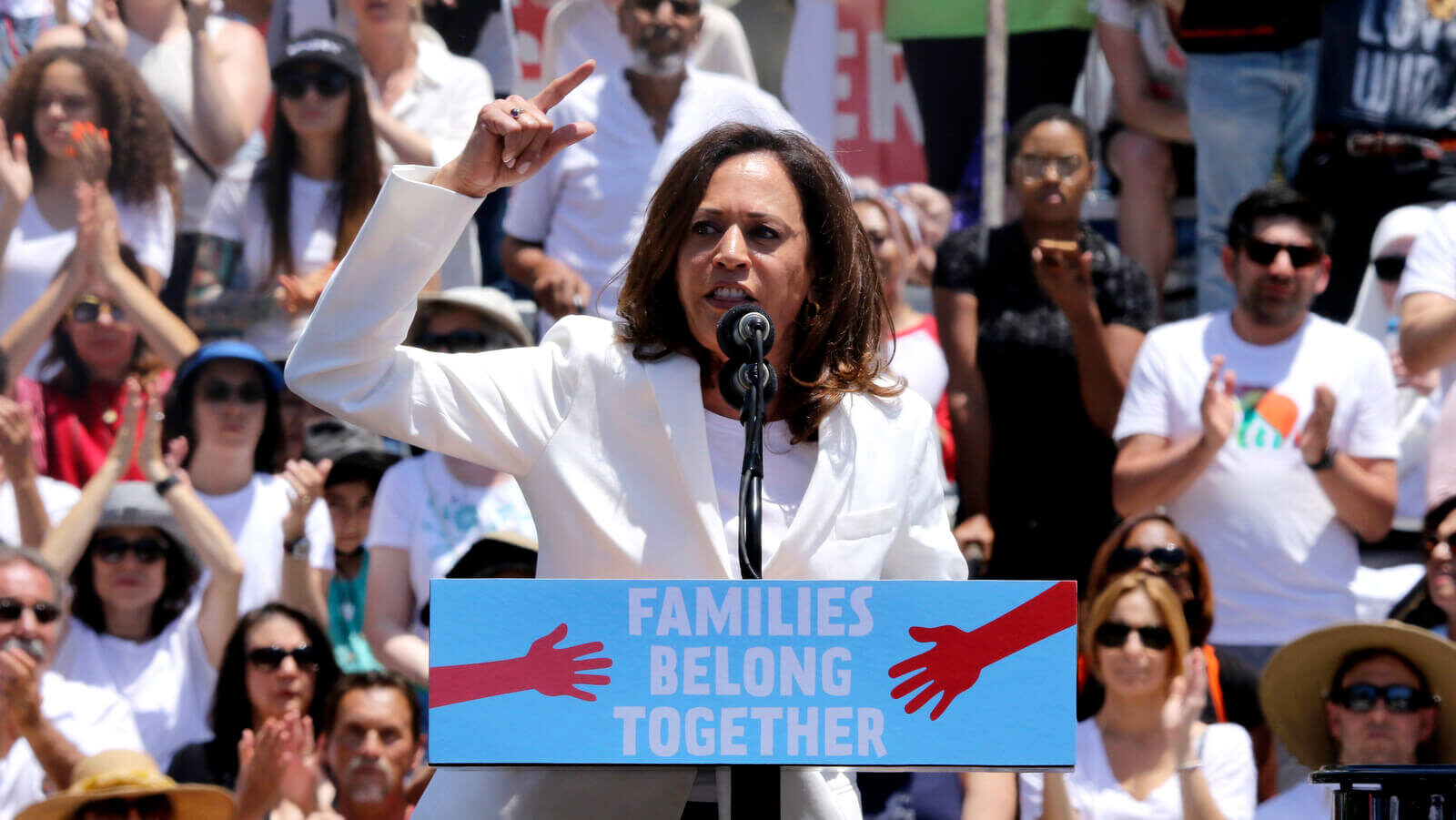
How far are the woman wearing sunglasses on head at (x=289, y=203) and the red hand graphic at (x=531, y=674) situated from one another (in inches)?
163

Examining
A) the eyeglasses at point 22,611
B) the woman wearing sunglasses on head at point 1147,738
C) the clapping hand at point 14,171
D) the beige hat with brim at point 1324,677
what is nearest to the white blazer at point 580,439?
the woman wearing sunglasses on head at point 1147,738

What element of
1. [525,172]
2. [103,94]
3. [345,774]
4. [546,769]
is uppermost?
[103,94]

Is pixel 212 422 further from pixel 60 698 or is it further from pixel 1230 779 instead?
pixel 1230 779

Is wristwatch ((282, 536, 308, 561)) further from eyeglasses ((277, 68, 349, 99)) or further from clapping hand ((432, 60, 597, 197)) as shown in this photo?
clapping hand ((432, 60, 597, 197))

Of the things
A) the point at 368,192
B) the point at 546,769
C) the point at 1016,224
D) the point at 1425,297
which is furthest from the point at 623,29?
the point at 546,769

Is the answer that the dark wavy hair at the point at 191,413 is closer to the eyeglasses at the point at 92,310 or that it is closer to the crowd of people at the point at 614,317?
the crowd of people at the point at 614,317

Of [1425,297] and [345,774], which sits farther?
[1425,297]

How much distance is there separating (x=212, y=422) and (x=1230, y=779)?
3.25 meters

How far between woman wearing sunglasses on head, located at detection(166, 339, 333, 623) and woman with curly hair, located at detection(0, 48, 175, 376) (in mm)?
484

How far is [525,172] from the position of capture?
8.32 ft

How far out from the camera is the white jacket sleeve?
2.50m

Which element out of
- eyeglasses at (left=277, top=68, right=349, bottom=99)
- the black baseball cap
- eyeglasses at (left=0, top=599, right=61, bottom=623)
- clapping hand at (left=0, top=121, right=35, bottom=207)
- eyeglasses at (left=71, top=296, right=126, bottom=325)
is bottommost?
eyeglasses at (left=0, top=599, right=61, bottom=623)

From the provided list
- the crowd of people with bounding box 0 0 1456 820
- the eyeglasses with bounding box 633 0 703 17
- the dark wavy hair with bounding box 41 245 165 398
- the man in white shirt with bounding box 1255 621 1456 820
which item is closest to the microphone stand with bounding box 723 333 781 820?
the crowd of people with bounding box 0 0 1456 820

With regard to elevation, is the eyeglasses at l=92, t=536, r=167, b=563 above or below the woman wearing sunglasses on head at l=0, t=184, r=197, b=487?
below
